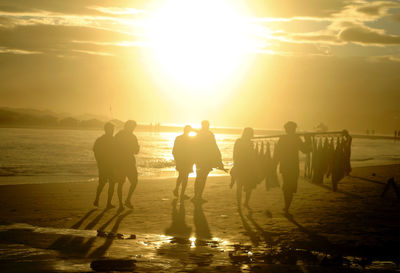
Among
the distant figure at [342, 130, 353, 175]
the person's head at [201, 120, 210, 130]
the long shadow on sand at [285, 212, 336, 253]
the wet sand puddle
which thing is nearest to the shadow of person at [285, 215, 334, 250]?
the long shadow on sand at [285, 212, 336, 253]

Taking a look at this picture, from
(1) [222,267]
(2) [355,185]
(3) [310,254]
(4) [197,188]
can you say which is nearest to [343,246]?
(3) [310,254]

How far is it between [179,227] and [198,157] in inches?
171

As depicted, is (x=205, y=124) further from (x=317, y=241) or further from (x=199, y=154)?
(x=317, y=241)

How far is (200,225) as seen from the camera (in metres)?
11.0

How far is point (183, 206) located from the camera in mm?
14047

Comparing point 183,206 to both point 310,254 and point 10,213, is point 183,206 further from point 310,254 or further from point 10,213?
point 310,254

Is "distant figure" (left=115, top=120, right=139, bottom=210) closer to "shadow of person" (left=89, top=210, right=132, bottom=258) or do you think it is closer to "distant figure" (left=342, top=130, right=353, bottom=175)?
"shadow of person" (left=89, top=210, right=132, bottom=258)

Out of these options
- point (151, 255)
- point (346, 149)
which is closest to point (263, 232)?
point (151, 255)

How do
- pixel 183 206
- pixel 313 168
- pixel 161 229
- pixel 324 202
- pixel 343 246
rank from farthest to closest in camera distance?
pixel 313 168, pixel 324 202, pixel 183 206, pixel 161 229, pixel 343 246

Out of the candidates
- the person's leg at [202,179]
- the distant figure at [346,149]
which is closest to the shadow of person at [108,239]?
the person's leg at [202,179]

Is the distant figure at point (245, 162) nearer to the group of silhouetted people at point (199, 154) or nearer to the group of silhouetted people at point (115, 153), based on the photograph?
the group of silhouetted people at point (199, 154)

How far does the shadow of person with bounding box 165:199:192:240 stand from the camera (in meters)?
9.90

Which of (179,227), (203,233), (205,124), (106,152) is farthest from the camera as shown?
(205,124)

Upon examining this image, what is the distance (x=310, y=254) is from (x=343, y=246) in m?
0.96
